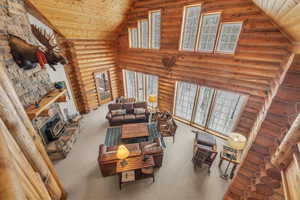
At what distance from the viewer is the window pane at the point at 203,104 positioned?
16.8ft

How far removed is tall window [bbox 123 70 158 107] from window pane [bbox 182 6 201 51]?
2.24 metres

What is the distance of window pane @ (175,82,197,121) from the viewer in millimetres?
5633

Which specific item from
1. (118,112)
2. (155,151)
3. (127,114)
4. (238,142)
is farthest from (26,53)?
(238,142)

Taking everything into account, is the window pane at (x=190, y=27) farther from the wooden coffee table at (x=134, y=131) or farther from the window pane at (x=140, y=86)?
the wooden coffee table at (x=134, y=131)

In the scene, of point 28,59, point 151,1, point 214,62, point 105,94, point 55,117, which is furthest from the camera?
point 105,94

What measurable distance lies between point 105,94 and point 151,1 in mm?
5532

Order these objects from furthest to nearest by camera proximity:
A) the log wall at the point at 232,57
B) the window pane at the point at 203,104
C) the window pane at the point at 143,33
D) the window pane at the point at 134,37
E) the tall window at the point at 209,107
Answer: the window pane at the point at 134,37 → the window pane at the point at 143,33 → the window pane at the point at 203,104 → the tall window at the point at 209,107 → the log wall at the point at 232,57

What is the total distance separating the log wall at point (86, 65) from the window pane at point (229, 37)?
220 inches

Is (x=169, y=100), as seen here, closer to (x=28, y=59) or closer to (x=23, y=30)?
(x=28, y=59)

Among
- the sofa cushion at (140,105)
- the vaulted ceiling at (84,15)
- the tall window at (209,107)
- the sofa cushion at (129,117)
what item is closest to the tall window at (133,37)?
the vaulted ceiling at (84,15)

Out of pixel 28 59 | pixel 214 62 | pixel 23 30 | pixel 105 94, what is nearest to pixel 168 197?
pixel 214 62

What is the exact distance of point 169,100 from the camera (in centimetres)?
604

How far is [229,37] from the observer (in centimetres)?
397

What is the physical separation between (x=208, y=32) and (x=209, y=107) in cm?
287
